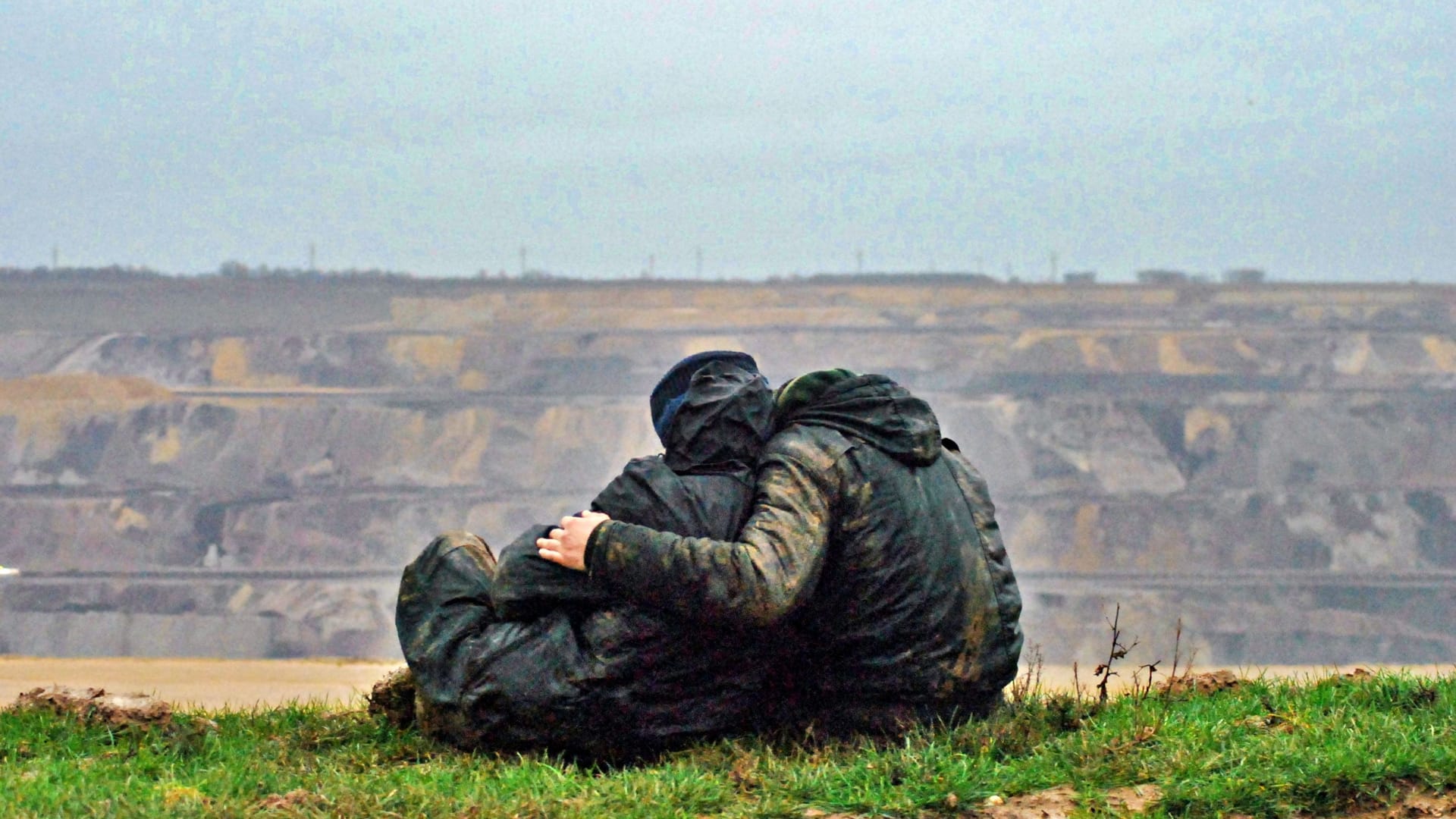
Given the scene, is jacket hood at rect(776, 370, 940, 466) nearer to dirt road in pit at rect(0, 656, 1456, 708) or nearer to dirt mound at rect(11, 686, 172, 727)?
dirt mound at rect(11, 686, 172, 727)

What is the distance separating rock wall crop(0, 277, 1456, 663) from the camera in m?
31.8

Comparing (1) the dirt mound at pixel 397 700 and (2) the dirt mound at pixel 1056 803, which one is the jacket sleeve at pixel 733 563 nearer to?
(2) the dirt mound at pixel 1056 803

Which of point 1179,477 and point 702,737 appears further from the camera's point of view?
point 1179,477

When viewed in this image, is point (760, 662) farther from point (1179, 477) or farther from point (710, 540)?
point (1179, 477)

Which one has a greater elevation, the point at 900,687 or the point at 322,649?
the point at 900,687

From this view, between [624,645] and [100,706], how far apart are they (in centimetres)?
213

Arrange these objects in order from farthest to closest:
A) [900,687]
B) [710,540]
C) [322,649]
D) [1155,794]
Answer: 1. [322,649]
2. [900,687]
3. [710,540]
4. [1155,794]

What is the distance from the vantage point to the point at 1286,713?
5.86 metres

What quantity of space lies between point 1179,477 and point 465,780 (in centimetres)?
3187

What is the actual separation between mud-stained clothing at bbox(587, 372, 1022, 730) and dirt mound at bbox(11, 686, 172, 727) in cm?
199

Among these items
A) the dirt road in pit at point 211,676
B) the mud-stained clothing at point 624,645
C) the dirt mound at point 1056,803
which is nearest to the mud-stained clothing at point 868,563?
the mud-stained clothing at point 624,645

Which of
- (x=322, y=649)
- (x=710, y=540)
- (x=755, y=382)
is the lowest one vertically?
(x=322, y=649)

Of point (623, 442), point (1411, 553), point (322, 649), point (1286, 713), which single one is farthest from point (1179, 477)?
point (1286, 713)

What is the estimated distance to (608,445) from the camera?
35.0 meters
